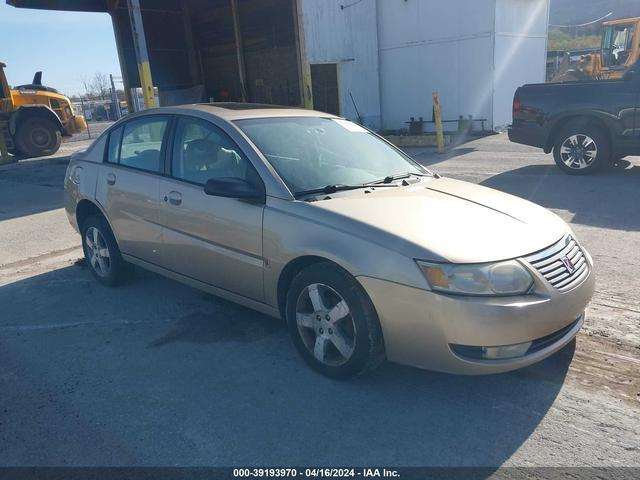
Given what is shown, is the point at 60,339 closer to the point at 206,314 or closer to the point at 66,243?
the point at 206,314

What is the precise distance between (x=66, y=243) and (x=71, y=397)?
4.05m

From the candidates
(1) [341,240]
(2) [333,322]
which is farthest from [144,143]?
(2) [333,322]

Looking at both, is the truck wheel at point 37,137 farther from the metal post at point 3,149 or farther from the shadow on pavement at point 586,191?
the shadow on pavement at point 586,191

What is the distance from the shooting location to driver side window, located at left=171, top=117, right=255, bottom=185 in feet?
12.1

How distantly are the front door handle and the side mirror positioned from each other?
1.89ft

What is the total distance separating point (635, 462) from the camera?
2455 mm

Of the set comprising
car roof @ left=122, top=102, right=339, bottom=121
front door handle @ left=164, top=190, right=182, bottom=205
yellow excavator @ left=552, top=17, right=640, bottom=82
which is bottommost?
front door handle @ left=164, top=190, right=182, bottom=205

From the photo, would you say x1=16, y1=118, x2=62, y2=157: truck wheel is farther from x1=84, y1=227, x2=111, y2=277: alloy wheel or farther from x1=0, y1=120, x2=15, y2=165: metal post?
x1=84, y1=227, x2=111, y2=277: alloy wheel

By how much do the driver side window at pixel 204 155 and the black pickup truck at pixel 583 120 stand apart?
7027 mm

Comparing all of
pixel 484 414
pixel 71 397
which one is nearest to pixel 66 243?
pixel 71 397

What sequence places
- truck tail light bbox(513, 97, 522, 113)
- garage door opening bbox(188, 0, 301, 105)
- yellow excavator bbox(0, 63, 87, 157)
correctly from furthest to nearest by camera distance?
yellow excavator bbox(0, 63, 87, 157)
garage door opening bbox(188, 0, 301, 105)
truck tail light bbox(513, 97, 522, 113)

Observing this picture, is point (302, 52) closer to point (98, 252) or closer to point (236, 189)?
point (98, 252)

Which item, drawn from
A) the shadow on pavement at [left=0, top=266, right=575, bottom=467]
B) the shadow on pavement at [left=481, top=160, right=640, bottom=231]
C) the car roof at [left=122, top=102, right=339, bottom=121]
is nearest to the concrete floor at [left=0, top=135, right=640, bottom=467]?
the shadow on pavement at [left=0, top=266, right=575, bottom=467]

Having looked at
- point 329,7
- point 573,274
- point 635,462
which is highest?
point 329,7
